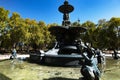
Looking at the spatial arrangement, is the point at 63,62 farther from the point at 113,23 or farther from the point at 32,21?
the point at 32,21

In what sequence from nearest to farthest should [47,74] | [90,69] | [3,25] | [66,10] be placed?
[90,69]
[47,74]
[66,10]
[3,25]

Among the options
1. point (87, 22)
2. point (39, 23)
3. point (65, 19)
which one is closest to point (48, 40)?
point (39, 23)

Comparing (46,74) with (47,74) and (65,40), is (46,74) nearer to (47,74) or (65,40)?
(47,74)

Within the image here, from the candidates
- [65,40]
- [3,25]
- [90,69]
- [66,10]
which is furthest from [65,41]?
[3,25]

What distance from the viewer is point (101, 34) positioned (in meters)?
45.8

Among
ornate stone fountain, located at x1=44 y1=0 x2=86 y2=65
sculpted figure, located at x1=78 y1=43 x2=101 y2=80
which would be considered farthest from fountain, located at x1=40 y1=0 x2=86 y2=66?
sculpted figure, located at x1=78 y1=43 x2=101 y2=80

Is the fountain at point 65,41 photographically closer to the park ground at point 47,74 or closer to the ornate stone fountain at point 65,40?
the ornate stone fountain at point 65,40

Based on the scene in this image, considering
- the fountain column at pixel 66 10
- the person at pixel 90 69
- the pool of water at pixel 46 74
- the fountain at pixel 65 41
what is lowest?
the pool of water at pixel 46 74

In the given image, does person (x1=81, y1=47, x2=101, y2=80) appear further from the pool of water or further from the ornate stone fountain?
the ornate stone fountain

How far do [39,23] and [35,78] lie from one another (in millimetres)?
52742

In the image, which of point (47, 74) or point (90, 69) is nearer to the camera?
point (90, 69)

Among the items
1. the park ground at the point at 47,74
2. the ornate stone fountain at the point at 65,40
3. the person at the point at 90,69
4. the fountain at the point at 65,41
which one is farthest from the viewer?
the ornate stone fountain at the point at 65,40

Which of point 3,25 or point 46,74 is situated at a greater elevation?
point 3,25

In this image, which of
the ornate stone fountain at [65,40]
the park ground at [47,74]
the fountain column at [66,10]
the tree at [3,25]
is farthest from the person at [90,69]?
the tree at [3,25]
